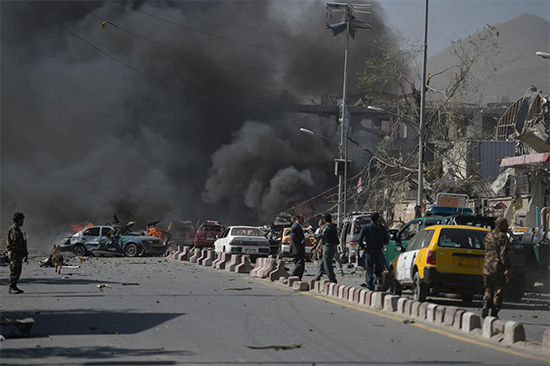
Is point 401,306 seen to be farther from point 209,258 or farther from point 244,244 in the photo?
point 209,258

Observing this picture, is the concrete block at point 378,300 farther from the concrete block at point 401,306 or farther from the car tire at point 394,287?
the car tire at point 394,287

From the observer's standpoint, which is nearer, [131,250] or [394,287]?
[394,287]

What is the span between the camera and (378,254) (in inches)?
610

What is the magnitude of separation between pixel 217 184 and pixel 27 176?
14851mm

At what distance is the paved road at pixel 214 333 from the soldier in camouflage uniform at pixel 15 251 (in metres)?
0.35

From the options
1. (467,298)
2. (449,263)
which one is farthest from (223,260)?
(449,263)

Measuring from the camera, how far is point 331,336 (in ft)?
30.0

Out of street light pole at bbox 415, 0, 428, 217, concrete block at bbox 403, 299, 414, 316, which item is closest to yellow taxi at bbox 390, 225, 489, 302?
concrete block at bbox 403, 299, 414, 316

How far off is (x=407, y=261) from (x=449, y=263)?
1.33 meters

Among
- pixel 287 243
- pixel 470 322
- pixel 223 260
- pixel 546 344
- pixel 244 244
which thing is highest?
pixel 287 243

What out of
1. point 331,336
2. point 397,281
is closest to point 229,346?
point 331,336

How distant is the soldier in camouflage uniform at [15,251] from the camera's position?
15.0 m

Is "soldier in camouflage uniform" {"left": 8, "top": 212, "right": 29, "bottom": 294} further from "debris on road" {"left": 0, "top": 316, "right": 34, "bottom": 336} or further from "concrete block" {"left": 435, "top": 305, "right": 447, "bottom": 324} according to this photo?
"concrete block" {"left": 435, "top": 305, "right": 447, "bottom": 324}

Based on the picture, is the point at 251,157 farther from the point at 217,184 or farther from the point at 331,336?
the point at 331,336
